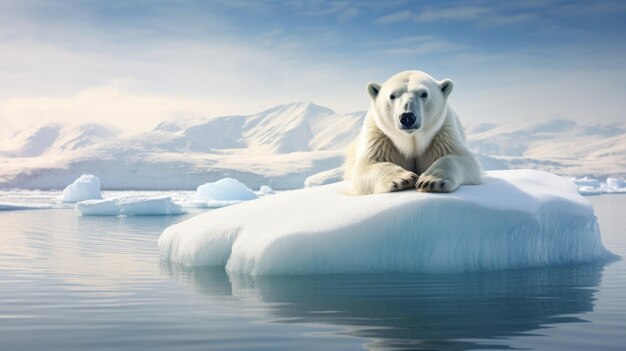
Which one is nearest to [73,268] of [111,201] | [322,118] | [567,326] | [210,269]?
[210,269]

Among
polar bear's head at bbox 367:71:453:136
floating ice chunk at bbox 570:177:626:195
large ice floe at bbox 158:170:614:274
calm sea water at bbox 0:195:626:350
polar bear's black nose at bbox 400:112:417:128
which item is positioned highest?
floating ice chunk at bbox 570:177:626:195

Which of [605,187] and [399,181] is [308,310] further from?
[605,187]

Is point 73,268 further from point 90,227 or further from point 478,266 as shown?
point 90,227

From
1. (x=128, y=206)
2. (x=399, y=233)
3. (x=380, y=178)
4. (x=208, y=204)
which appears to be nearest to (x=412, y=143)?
(x=380, y=178)

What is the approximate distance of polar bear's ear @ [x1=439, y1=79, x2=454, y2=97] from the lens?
7516 mm

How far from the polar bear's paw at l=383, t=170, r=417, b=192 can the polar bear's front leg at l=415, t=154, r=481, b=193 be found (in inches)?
3.0

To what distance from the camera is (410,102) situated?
→ 6.98 metres

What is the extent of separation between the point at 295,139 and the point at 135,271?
136536 mm

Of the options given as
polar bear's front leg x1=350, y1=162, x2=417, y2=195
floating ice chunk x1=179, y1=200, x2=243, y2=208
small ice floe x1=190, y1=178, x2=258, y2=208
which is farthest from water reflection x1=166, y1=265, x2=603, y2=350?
small ice floe x1=190, y1=178, x2=258, y2=208

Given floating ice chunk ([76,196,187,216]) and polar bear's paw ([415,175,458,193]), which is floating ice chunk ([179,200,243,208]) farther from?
polar bear's paw ([415,175,458,193])

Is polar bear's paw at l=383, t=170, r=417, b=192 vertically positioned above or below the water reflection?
above

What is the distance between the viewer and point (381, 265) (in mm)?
6742

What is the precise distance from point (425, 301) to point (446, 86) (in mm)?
3003

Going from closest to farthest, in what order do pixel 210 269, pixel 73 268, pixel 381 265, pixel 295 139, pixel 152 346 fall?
pixel 152 346 < pixel 381 265 < pixel 210 269 < pixel 73 268 < pixel 295 139
